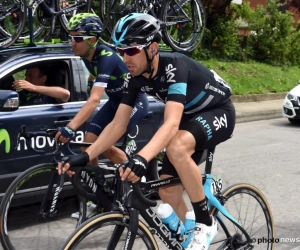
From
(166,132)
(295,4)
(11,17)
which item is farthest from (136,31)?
(295,4)

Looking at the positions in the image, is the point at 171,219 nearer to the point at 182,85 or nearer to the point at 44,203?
the point at 182,85

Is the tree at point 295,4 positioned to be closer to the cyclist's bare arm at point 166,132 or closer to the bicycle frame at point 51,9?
the bicycle frame at point 51,9

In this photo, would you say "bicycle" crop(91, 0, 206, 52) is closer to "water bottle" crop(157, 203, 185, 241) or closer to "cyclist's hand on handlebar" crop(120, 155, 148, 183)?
"water bottle" crop(157, 203, 185, 241)

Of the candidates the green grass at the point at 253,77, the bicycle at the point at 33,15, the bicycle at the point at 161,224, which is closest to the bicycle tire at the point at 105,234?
the bicycle at the point at 161,224

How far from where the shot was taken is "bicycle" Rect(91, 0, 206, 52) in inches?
327

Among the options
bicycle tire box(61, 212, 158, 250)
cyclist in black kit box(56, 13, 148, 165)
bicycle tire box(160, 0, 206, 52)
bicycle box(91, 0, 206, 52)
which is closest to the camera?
bicycle tire box(61, 212, 158, 250)

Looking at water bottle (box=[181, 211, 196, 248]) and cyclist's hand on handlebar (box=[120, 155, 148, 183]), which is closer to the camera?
cyclist's hand on handlebar (box=[120, 155, 148, 183])

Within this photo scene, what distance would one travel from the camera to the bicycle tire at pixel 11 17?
7145mm

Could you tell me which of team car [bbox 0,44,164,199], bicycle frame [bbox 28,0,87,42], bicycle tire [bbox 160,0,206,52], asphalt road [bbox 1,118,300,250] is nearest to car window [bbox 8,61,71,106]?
team car [bbox 0,44,164,199]

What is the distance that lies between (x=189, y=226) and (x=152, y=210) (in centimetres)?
37

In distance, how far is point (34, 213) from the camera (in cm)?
538

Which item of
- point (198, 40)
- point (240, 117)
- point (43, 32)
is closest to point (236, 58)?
point (240, 117)

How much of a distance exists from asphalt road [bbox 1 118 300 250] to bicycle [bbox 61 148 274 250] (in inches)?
39.0

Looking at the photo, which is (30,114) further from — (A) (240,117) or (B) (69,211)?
(A) (240,117)
